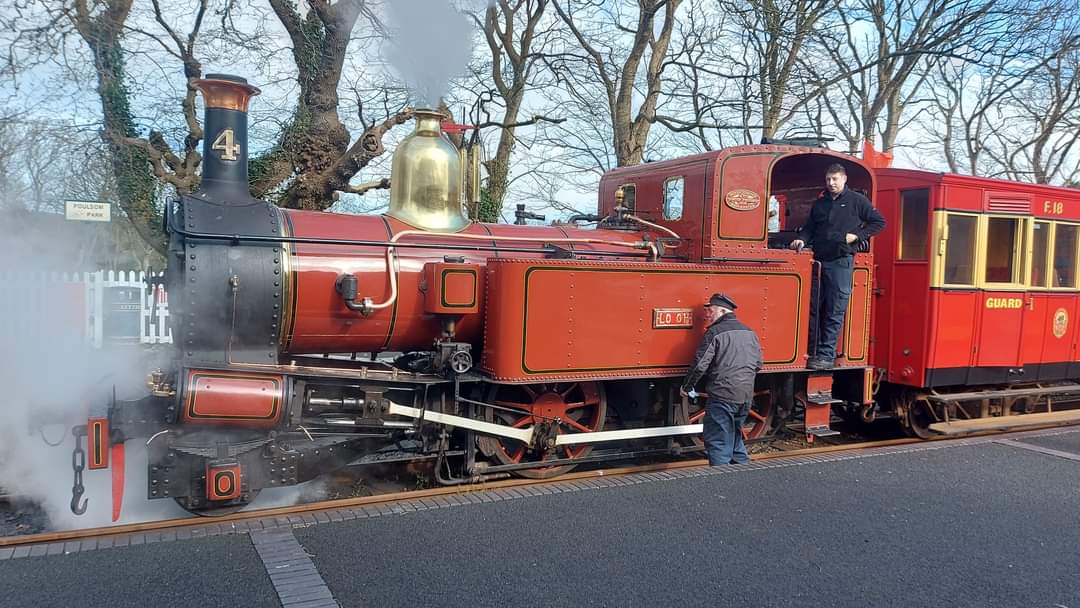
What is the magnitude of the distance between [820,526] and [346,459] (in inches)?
116

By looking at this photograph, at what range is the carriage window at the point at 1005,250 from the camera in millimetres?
7473

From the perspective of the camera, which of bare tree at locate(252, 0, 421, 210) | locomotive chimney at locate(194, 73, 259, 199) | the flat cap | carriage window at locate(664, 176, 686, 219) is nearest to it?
locomotive chimney at locate(194, 73, 259, 199)

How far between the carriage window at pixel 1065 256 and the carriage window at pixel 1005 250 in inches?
26.5

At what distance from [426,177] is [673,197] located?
2.05 metres

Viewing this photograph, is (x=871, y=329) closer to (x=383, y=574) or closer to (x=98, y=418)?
(x=383, y=574)

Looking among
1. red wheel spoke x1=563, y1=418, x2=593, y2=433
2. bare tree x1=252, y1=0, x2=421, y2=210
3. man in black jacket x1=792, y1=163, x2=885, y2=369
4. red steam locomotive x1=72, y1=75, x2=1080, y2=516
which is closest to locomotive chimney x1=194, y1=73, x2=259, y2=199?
red steam locomotive x1=72, y1=75, x2=1080, y2=516

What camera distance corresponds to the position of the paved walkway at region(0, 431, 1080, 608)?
3.39 m

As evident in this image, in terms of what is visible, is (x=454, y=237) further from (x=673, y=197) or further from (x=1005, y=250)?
(x=1005, y=250)

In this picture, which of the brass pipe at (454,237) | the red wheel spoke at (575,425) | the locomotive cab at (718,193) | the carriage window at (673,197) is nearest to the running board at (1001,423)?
the locomotive cab at (718,193)

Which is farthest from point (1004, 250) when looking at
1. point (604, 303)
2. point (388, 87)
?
point (388, 87)

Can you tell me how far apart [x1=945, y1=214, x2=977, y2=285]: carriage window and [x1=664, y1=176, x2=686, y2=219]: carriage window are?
2.79 m

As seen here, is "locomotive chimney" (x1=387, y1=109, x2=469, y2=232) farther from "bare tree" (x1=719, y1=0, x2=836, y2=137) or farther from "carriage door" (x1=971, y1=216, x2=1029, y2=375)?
"bare tree" (x1=719, y1=0, x2=836, y2=137)

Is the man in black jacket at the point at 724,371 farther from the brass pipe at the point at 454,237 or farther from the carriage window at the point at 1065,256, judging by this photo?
the carriage window at the point at 1065,256

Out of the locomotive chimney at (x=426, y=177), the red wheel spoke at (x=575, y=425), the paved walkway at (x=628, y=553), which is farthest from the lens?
the red wheel spoke at (x=575, y=425)
